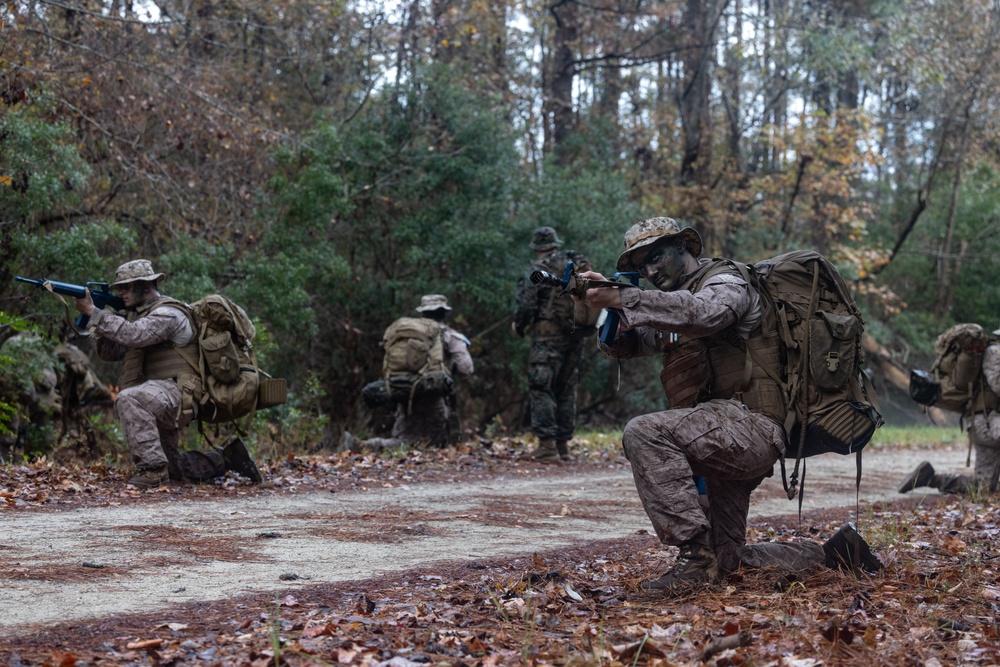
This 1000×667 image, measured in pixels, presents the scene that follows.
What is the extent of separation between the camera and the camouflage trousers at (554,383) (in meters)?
12.9

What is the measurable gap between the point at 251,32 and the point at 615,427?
10.6m

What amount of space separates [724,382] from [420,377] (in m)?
9.09

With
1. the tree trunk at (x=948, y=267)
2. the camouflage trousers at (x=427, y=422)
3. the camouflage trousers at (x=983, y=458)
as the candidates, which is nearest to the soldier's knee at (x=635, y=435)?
the camouflage trousers at (x=983, y=458)

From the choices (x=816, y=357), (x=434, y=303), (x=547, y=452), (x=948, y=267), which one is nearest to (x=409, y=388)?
(x=434, y=303)

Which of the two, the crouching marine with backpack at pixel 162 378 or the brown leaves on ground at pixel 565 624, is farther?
the crouching marine with backpack at pixel 162 378

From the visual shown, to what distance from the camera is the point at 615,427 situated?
21.9 meters

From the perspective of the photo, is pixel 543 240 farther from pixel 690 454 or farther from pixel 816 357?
pixel 690 454

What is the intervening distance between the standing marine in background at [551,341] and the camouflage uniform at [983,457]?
13.1 ft

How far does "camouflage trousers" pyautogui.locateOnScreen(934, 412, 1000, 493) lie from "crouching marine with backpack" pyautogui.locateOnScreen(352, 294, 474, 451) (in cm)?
612

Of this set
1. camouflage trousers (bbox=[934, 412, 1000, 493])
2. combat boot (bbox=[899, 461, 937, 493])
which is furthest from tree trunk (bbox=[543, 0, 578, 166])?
camouflage trousers (bbox=[934, 412, 1000, 493])

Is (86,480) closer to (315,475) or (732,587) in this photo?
(315,475)

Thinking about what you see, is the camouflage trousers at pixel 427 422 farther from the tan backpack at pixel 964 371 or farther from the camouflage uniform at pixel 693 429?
the camouflage uniform at pixel 693 429

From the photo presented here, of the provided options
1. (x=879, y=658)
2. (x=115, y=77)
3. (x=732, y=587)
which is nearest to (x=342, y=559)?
(x=732, y=587)

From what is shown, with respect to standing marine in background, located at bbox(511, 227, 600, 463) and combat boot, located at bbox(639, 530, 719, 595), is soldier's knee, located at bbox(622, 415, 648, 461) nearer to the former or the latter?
combat boot, located at bbox(639, 530, 719, 595)
